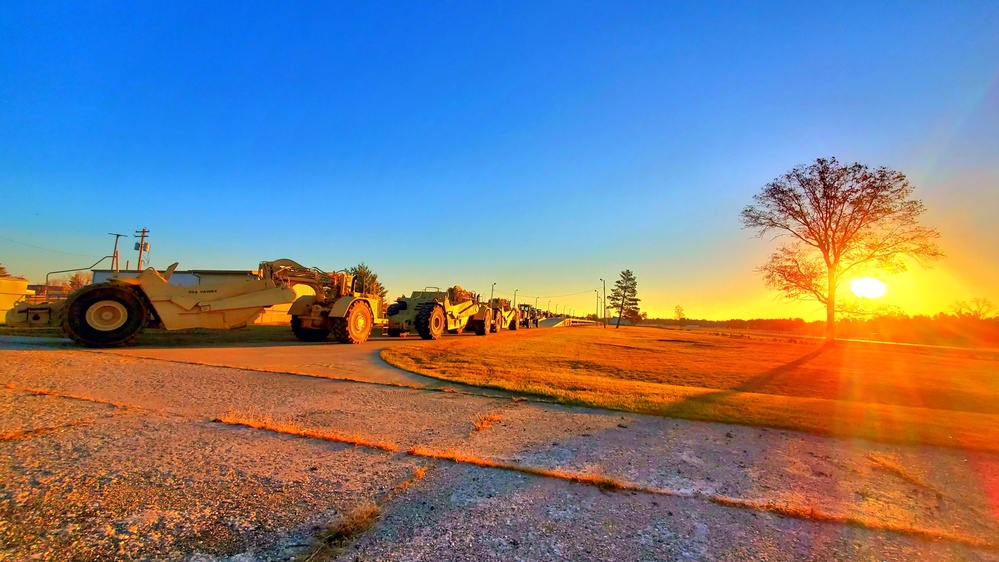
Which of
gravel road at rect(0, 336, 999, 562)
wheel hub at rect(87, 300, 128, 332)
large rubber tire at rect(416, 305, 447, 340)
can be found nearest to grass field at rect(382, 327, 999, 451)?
gravel road at rect(0, 336, 999, 562)

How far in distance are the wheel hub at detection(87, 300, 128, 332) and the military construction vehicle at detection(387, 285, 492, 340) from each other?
988 cm

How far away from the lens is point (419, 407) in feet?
19.8

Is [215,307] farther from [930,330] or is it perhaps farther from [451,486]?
[930,330]

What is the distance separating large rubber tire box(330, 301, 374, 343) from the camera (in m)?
15.1

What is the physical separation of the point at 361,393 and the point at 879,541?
5.94m

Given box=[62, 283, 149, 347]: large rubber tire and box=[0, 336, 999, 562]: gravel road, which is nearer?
box=[0, 336, 999, 562]: gravel road

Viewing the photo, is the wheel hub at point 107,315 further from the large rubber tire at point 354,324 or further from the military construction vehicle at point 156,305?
the large rubber tire at point 354,324

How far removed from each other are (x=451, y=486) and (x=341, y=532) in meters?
0.97

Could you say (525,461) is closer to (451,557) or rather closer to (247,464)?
(451,557)

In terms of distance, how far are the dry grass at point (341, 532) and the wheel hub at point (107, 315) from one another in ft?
38.2

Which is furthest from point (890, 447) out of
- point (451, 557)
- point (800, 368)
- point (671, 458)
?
point (800, 368)

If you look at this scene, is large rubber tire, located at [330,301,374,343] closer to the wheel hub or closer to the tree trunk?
the wheel hub

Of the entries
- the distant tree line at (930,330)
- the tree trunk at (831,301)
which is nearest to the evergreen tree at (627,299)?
the distant tree line at (930,330)

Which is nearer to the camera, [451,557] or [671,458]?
[451,557]
